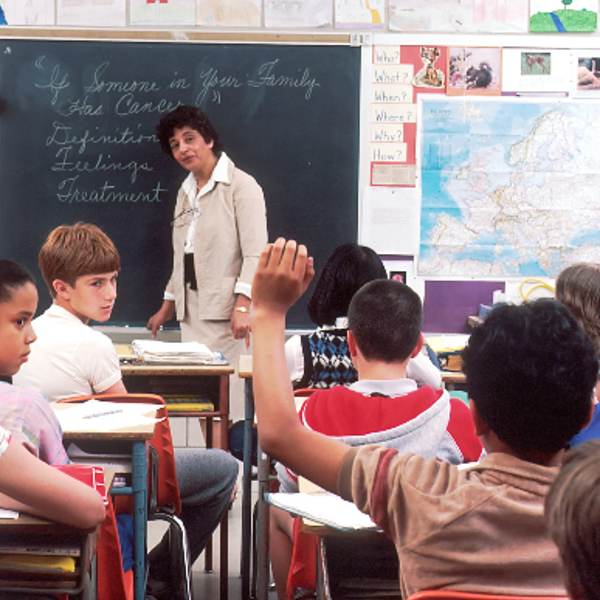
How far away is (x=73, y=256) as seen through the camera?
2.60 metres

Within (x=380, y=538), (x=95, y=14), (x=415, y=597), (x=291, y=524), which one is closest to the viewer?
(x=415, y=597)

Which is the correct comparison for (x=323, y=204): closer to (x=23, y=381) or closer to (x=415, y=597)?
(x=23, y=381)

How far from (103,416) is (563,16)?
3564mm

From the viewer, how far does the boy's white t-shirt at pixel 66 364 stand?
2326 millimetres

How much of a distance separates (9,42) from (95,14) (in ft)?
1.61

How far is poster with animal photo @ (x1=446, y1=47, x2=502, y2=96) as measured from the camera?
A: 432cm

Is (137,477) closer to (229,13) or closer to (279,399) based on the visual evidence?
(279,399)

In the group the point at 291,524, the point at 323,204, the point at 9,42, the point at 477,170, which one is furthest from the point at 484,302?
the point at 9,42

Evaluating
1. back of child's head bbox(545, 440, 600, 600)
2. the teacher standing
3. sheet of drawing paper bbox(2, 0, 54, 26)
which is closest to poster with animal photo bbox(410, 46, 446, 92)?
the teacher standing

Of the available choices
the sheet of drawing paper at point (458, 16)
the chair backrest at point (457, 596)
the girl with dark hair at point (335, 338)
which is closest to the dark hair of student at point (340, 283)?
the girl with dark hair at point (335, 338)

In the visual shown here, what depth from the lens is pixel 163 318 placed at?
4309mm

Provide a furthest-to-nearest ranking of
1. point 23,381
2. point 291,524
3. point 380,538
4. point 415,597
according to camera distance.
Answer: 1. point 23,381
2. point 291,524
3. point 380,538
4. point 415,597

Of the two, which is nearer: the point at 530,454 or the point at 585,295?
the point at 530,454

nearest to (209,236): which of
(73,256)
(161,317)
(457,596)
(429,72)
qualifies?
(161,317)
